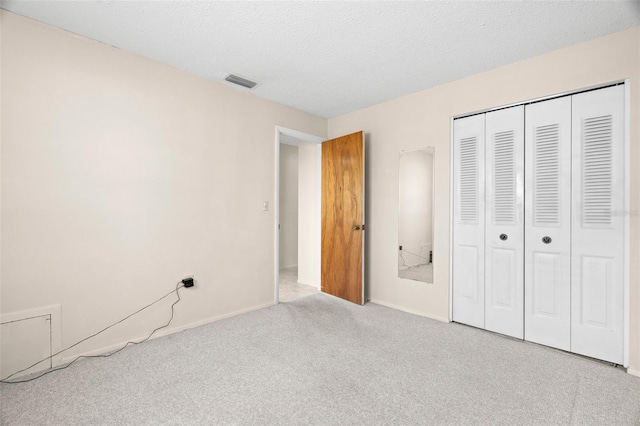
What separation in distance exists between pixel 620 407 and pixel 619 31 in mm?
2518

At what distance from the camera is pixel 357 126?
12.7ft

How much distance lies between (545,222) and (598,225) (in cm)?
32

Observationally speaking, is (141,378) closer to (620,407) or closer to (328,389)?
(328,389)

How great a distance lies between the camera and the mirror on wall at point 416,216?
3176mm

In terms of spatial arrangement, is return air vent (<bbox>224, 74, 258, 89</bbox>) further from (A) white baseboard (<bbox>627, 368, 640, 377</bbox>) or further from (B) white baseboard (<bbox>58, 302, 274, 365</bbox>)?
(A) white baseboard (<bbox>627, 368, 640, 377</bbox>)

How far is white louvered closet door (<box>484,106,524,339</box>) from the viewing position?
2.59m

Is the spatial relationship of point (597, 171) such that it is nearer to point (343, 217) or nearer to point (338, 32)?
point (338, 32)

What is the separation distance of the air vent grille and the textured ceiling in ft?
2.22

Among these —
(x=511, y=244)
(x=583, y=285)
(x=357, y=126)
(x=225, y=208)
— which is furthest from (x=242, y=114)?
(x=583, y=285)

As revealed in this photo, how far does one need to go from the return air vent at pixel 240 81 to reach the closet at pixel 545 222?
214 centimetres

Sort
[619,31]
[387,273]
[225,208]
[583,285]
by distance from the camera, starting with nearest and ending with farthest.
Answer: [619,31] → [583,285] → [225,208] → [387,273]

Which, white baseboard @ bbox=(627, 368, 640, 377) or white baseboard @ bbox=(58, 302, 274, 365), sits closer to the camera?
white baseboard @ bbox=(627, 368, 640, 377)

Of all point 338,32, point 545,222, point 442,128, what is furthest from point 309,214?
point 545,222

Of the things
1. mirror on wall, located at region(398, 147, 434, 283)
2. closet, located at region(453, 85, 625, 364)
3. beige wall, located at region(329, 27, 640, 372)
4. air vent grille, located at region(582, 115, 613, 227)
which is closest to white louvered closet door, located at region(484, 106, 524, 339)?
closet, located at region(453, 85, 625, 364)
